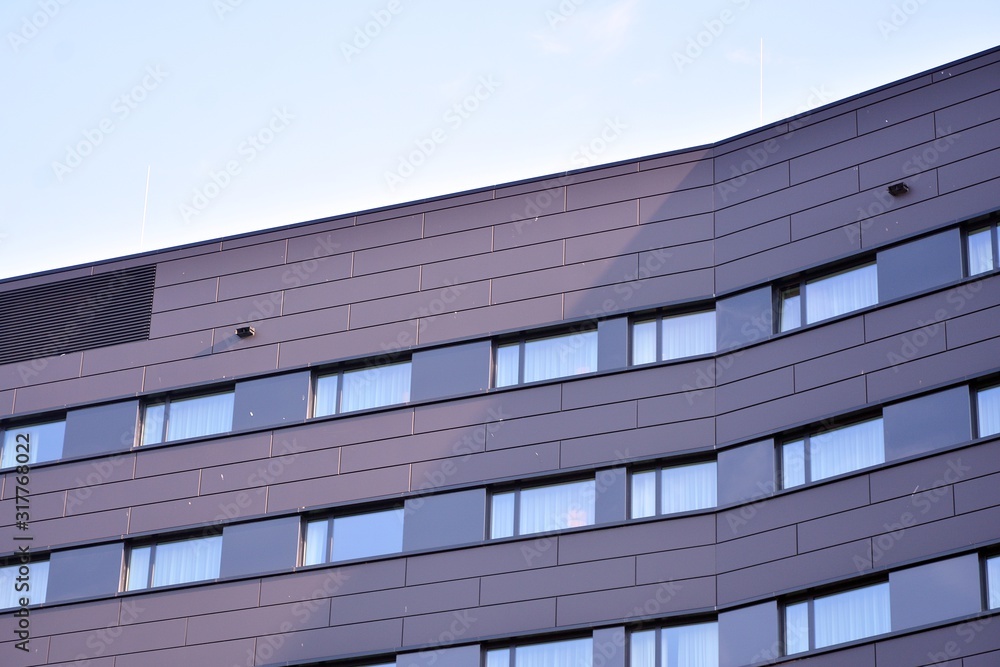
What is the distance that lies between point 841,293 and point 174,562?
13526mm

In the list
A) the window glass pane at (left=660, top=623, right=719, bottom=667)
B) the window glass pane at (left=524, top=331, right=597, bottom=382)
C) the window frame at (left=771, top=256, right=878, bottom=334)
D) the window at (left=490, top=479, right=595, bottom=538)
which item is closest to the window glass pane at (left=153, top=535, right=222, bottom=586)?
the window at (left=490, top=479, right=595, bottom=538)

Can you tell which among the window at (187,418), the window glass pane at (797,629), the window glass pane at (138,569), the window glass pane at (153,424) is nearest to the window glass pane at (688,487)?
the window glass pane at (797,629)

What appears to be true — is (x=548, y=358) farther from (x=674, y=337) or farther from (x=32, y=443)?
(x=32, y=443)

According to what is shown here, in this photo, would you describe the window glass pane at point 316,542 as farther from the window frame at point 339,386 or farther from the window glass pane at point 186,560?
the window frame at point 339,386

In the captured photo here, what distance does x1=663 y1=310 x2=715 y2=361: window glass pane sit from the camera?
34531 millimetres

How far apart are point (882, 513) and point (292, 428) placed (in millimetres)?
11616

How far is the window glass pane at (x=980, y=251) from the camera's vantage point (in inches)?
1265

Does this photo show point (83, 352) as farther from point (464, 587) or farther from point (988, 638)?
point (988, 638)

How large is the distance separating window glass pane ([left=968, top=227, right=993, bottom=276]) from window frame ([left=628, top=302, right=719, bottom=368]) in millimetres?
4685

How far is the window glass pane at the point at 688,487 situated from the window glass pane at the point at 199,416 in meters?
9.08

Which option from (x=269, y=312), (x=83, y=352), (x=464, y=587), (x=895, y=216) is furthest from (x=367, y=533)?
(x=895, y=216)

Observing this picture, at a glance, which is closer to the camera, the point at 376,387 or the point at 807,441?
the point at 807,441

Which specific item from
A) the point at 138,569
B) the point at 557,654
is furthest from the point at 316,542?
the point at 557,654

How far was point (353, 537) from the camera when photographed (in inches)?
1393
